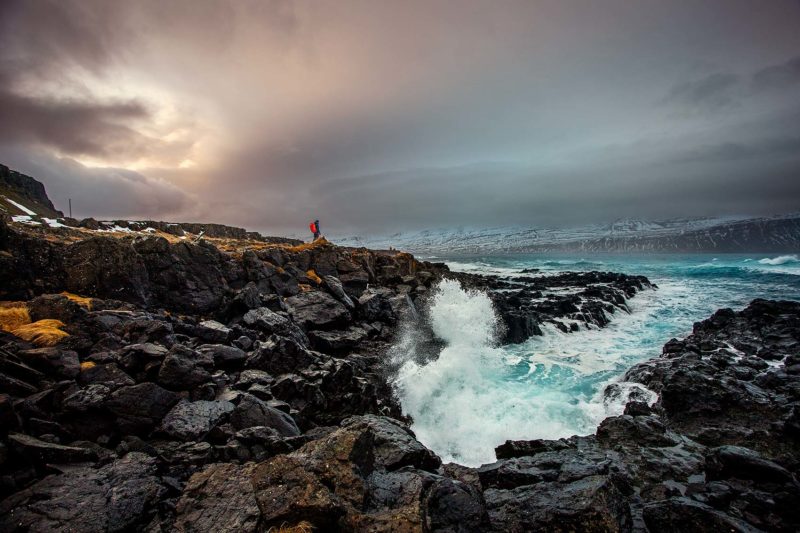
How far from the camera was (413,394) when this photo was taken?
A: 15.7 metres

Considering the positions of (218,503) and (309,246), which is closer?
(218,503)

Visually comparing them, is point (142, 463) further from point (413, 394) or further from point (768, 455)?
point (768, 455)

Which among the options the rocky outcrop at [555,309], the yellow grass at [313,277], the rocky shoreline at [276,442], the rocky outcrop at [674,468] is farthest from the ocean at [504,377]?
the yellow grass at [313,277]

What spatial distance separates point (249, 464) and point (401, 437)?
138 inches

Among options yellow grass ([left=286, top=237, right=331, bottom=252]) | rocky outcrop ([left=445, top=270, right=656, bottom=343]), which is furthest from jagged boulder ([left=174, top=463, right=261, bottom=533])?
yellow grass ([left=286, top=237, right=331, bottom=252])

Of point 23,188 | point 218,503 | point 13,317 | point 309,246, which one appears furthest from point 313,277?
point 23,188

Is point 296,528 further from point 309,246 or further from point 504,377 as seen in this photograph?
point 309,246

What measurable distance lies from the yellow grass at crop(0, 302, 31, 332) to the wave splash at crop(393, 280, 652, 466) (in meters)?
13.5

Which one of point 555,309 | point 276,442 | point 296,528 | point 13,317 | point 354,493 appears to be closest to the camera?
point 296,528

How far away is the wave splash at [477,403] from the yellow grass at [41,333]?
481 inches

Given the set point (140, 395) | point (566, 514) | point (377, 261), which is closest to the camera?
point (566, 514)

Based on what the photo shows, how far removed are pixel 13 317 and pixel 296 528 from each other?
12.0 m

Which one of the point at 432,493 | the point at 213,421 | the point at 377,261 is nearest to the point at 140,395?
the point at 213,421

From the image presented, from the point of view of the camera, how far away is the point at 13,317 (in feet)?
32.3
